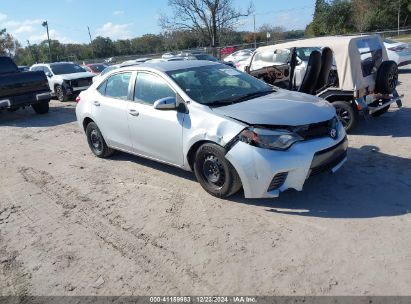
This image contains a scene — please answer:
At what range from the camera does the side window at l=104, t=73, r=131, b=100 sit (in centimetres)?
595

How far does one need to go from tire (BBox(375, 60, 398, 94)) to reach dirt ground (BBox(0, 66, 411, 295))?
53.6 inches

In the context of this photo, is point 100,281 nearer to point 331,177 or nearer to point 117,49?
point 331,177

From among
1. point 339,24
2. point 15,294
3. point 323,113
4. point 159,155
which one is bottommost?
point 15,294

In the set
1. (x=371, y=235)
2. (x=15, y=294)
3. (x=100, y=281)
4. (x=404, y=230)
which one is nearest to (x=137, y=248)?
(x=100, y=281)

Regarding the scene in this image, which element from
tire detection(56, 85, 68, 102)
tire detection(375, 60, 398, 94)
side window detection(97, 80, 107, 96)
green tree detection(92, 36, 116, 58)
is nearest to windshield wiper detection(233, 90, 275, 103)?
side window detection(97, 80, 107, 96)

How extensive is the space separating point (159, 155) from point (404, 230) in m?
3.15

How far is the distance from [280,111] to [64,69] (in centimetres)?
1439

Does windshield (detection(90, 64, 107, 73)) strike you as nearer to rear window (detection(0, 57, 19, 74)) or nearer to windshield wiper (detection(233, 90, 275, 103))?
rear window (detection(0, 57, 19, 74))

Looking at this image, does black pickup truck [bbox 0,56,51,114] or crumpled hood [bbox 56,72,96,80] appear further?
crumpled hood [bbox 56,72,96,80]

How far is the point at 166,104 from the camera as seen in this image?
16.2ft

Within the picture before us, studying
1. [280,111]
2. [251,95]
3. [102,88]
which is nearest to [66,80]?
[102,88]

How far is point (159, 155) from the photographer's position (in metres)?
5.46

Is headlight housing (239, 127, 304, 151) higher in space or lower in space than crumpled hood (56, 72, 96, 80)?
lower

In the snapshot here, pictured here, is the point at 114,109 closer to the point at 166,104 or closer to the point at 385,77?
the point at 166,104
